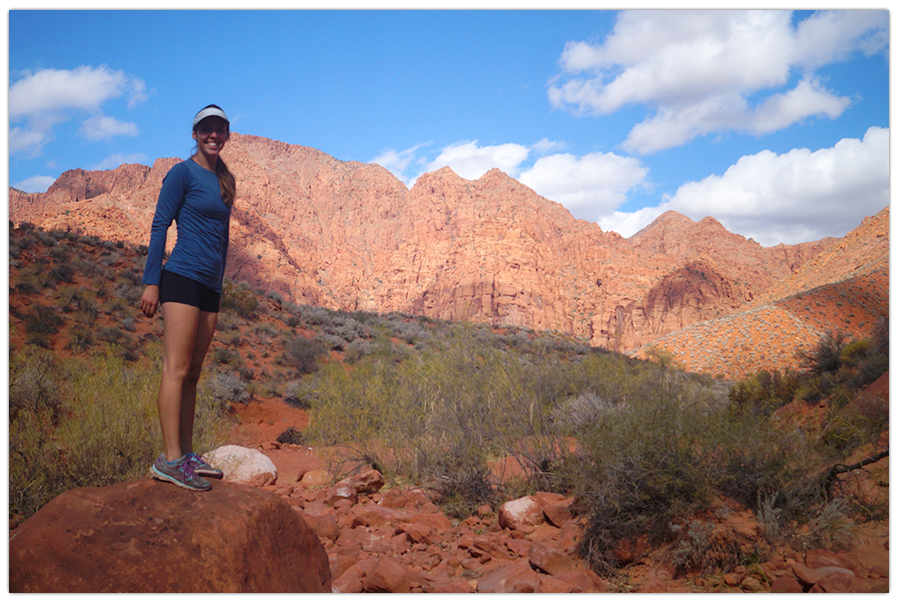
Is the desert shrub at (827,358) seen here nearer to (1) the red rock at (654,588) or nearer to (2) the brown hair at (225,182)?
(1) the red rock at (654,588)

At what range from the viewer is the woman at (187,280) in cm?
265

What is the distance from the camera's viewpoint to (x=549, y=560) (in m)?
3.25

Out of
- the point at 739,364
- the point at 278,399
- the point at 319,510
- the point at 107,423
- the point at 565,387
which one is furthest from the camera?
the point at 739,364

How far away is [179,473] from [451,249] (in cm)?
7675

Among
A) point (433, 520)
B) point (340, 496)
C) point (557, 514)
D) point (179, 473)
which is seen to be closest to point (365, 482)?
point (340, 496)

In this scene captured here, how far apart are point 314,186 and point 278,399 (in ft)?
363

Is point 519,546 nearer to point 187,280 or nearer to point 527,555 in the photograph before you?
point 527,555

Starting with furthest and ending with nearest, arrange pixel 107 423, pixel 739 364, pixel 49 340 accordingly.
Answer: pixel 739 364 < pixel 49 340 < pixel 107 423

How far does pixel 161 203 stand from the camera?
8.79 feet

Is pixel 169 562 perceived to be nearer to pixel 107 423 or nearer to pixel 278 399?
pixel 107 423

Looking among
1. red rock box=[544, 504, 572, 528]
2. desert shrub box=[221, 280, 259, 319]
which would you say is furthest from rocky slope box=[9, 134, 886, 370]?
red rock box=[544, 504, 572, 528]

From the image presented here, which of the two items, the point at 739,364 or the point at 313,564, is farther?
the point at 739,364

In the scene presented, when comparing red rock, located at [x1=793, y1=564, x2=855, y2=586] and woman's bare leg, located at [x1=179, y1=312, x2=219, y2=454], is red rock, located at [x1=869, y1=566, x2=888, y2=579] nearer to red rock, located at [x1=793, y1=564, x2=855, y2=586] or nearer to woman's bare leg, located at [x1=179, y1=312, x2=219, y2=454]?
red rock, located at [x1=793, y1=564, x2=855, y2=586]

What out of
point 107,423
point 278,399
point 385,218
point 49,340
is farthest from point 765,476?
point 385,218
